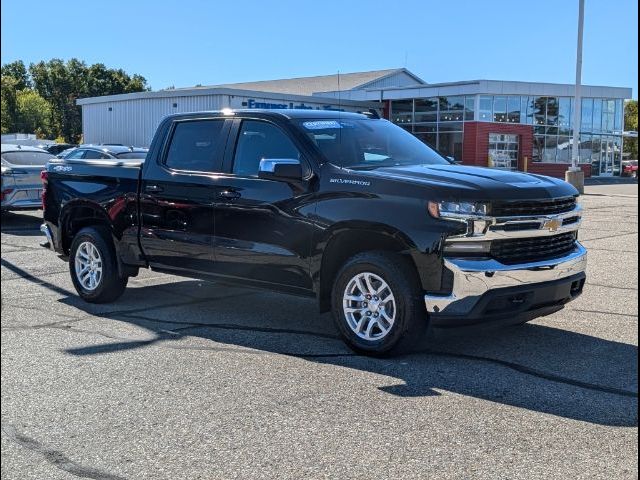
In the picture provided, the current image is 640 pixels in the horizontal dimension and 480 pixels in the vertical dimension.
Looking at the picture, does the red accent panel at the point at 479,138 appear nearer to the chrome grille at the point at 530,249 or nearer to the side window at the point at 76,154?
the side window at the point at 76,154

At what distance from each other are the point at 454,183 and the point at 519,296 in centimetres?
96

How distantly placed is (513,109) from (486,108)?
2.36 meters

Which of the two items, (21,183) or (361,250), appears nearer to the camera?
(361,250)

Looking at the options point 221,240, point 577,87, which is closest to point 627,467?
point 221,240

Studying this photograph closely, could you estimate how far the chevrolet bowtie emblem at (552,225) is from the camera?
17.7 feet

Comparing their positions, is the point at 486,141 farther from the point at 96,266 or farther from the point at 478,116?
the point at 96,266

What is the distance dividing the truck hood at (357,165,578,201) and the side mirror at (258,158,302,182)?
0.51 m

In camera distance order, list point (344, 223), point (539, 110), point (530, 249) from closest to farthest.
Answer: point (530, 249), point (344, 223), point (539, 110)

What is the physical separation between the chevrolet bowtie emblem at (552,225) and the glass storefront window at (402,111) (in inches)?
1541

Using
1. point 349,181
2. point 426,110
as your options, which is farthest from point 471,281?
point 426,110

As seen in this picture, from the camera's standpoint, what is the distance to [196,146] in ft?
22.2

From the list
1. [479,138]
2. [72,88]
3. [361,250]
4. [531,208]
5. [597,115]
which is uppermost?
[72,88]

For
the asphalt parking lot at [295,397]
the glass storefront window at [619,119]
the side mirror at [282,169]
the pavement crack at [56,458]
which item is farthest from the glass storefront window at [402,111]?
the pavement crack at [56,458]

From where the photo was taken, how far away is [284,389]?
4.73m
